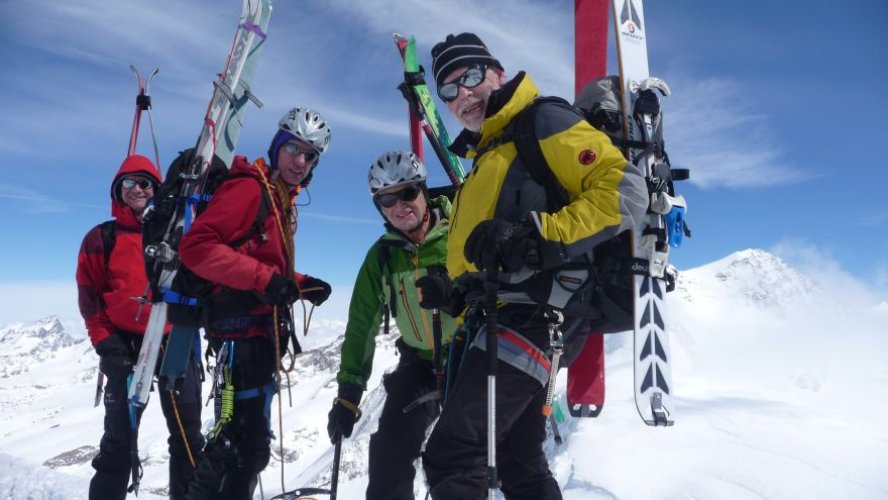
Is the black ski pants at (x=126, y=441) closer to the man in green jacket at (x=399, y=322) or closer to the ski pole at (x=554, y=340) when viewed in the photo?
the man in green jacket at (x=399, y=322)

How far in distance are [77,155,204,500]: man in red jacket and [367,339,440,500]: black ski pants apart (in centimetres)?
203

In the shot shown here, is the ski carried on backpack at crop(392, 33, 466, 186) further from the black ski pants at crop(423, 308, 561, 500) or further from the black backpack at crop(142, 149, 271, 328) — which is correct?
the black ski pants at crop(423, 308, 561, 500)

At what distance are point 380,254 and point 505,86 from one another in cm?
212

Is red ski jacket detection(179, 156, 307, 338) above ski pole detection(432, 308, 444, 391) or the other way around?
above

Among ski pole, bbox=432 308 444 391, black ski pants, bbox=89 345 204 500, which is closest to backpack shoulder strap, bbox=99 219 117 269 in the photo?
black ski pants, bbox=89 345 204 500

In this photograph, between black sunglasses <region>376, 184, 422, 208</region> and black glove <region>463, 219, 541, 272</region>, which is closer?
black glove <region>463, 219, 541, 272</region>

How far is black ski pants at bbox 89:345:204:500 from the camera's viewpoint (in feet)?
17.0

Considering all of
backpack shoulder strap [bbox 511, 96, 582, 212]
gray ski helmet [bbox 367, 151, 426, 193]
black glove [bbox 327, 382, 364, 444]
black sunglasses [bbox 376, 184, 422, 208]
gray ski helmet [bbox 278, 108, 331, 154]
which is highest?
gray ski helmet [bbox 278, 108, 331, 154]

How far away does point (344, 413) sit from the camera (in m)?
4.68

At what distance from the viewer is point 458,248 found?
3.29m

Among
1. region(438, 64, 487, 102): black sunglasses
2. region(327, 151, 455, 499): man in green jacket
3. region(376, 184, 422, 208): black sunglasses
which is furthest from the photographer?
region(376, 184, 422, 208): black sunglasses

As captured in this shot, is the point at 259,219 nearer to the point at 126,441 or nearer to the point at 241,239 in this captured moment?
the point at 241,239

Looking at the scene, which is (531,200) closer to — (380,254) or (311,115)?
(380,254)

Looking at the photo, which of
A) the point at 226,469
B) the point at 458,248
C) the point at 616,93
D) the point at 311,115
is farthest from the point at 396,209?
the point at 226,469
